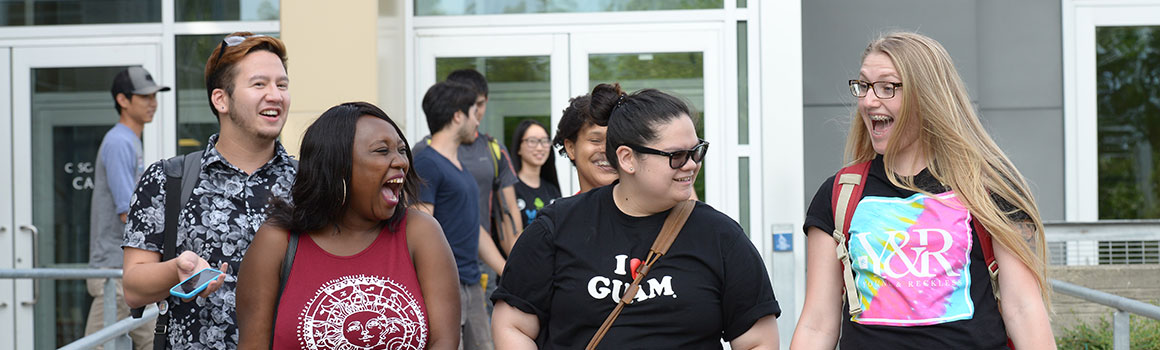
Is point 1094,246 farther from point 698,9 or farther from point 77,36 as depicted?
point 77,36

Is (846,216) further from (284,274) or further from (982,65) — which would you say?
(982,65)

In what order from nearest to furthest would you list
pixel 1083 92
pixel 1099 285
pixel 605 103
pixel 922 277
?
pixel 922 277
pixel 605 103
pixel 1099 285
pixel 1083 92

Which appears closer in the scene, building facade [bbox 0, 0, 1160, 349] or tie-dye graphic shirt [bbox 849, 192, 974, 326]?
tie-dye graphic shirt [bbox 849, 192, 974, 326]

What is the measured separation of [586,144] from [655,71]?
439 cm

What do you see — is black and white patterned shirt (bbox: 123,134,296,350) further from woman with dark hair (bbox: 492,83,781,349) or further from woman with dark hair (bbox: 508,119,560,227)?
woman with dark hair (bbox: 508,119,560,227)

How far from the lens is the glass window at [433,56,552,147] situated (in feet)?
28.5

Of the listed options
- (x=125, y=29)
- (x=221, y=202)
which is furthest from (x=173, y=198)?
(x=125, y=29)

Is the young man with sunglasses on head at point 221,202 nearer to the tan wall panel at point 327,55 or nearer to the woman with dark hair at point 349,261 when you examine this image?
the woman with dark hair at point 349,261

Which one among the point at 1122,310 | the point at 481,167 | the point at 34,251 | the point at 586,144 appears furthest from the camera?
the point at 34,251

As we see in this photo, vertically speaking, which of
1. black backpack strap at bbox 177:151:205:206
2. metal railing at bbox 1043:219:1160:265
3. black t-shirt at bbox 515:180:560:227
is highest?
black backpack strap at bbox 177:151:205:206

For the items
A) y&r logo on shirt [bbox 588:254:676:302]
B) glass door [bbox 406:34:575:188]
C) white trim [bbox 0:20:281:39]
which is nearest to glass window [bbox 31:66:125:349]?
white trim [bbox 0:20:281:39]

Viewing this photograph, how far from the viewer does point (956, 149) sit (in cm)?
303

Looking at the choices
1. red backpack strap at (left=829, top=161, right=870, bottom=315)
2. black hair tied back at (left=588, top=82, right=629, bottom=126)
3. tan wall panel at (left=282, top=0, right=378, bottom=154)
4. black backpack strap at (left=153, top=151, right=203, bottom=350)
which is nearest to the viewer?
red backpack strap at (left=829, top=161, right=870, bottom=315)

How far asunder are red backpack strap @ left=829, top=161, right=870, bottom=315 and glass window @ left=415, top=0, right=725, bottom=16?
5.45 meters
